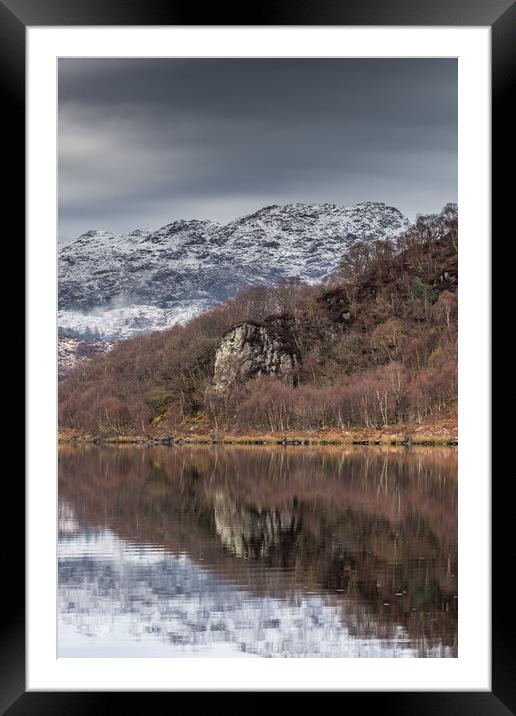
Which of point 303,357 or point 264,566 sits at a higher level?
point 303,357

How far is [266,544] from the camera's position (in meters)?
11.8

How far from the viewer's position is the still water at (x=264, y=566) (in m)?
7.07

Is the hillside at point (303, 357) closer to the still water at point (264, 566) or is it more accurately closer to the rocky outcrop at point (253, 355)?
the rocky outcrop at point (253, 355)

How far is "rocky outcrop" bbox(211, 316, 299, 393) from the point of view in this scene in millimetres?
46062

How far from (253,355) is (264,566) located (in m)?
37.3

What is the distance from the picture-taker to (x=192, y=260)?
215 ft

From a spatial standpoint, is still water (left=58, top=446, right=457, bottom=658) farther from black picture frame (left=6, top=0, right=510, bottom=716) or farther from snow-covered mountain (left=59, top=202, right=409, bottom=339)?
snow-covered mountain (left=59, top=202, right=409, bottom=339)

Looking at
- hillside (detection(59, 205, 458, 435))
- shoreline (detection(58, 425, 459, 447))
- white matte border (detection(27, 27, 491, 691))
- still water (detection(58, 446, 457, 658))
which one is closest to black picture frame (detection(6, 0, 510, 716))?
white matte border (detection(27, 27, 491, 691))
